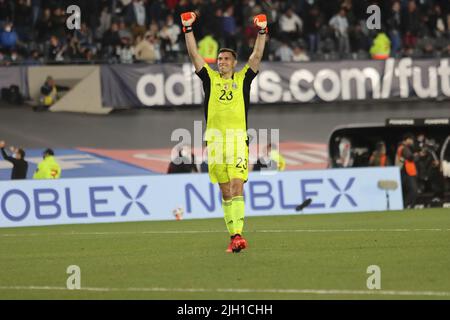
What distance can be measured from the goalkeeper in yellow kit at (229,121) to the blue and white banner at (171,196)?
33.0 ft

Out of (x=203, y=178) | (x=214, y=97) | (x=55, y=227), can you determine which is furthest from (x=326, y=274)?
(x=203, y=178)

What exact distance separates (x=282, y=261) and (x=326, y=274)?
4.34 ft

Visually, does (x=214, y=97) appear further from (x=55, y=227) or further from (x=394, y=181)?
(x=394, y=181)

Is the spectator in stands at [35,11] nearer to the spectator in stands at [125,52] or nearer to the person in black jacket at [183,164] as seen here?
the spectator in stands at [125,52]

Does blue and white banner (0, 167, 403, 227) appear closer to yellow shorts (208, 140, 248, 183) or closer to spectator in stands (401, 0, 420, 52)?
spectator in stands (401, 0, 420, 52)

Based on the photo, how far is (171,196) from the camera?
78.9 ft

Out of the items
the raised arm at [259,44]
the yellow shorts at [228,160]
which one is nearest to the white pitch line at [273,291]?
the yellow shorts at [228,160]

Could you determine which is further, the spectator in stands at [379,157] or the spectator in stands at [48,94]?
the spectator in stands at [48,94]

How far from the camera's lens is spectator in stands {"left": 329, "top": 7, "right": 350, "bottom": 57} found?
32.3 metres

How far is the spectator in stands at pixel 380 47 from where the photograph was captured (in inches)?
1271

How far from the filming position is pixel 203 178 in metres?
24.3

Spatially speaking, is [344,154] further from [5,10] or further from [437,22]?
[5,10]

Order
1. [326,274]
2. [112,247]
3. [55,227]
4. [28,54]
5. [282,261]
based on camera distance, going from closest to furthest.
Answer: [326,274]
[282,261]
[112,247]
[55,227]
[28,54]

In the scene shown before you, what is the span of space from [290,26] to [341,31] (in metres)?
1.49
